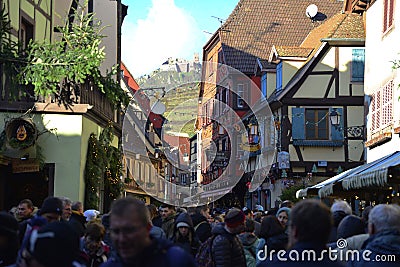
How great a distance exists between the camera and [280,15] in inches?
1957

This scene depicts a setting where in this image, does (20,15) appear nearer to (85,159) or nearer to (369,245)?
(85,159)

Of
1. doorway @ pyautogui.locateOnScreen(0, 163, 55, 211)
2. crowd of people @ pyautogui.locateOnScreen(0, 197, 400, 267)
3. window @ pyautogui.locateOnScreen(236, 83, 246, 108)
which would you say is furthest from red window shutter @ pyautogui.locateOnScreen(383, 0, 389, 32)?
window @ pyautogui.locateOnScreen(236, 83, 246, 108)

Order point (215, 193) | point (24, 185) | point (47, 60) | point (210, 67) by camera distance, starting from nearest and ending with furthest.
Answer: point (47, 60) → point (24, 185) → point (215, 193) → point (210, 67)

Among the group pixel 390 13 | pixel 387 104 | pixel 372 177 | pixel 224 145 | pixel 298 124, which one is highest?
pixel 390 13

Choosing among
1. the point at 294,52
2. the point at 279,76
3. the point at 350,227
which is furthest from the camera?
the point at 279,76


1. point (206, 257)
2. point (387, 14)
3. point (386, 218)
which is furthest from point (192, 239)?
point (387, 14)

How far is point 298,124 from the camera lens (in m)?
33.8

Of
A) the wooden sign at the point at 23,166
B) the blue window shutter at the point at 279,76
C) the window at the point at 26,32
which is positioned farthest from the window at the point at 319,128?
the wooden sign at the point at 23,166

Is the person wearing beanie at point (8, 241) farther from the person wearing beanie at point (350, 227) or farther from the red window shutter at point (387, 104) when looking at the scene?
the red window shutter at point (387, 104)

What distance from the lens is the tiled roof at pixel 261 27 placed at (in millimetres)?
48906

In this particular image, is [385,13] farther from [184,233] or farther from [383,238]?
[383,238]

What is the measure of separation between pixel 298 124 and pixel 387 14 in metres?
13.2

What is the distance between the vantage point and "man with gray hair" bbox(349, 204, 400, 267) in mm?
6125

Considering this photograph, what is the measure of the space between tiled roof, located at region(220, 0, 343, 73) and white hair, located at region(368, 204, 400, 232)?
42143 mm
